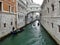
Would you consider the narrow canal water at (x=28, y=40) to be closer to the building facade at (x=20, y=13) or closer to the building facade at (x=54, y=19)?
the building facade at (x=54, y=19)

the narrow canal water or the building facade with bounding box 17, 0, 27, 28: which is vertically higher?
the building facade with bounding box 17, 0, 27, 28

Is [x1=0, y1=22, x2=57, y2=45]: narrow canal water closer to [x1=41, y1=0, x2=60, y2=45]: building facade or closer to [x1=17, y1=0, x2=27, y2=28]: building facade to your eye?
[x1=41, y1=0, x2=60, y2=45]: building facade

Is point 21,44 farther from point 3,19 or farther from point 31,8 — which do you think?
point 31,8

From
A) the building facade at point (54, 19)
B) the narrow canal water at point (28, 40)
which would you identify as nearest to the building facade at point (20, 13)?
the narrow canal water at point (28, 40)

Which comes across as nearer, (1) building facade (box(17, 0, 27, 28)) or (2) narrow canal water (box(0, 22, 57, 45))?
(2) narrow canal water (box(0, 22, 57, 45))

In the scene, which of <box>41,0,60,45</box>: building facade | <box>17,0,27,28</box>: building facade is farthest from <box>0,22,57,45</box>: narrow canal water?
<box>17,0,27,28</box>: building facade

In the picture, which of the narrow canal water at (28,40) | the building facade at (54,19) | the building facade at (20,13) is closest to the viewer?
the building facade at (54,19)

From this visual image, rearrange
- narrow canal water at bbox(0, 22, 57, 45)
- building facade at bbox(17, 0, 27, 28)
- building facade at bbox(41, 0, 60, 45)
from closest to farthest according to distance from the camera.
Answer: building facade at bbox(41, 0, 60, 45)
narrow canal water at bbox(0, 22, 57, 45)
building facade at bbox(17, 0, 27, 28)

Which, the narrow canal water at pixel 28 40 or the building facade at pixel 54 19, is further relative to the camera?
the narrow canal water at pixel 28 40

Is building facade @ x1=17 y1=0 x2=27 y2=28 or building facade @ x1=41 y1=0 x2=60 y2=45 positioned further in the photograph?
building facade @ x1=17 y1=0 x2=27 y2=28

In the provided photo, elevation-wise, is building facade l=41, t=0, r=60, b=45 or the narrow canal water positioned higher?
building facade l=41, t=0, r=60, b=45

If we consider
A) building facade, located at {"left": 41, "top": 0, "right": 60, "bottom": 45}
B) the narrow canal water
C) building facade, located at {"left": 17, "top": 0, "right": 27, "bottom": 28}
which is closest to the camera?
building facade, located at {"left": 41, "top": 0, "right": 60, "bottom": 45}

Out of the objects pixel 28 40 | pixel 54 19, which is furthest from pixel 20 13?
pixel 54 19

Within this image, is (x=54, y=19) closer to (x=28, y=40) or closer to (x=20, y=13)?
(x=28, y=40)
